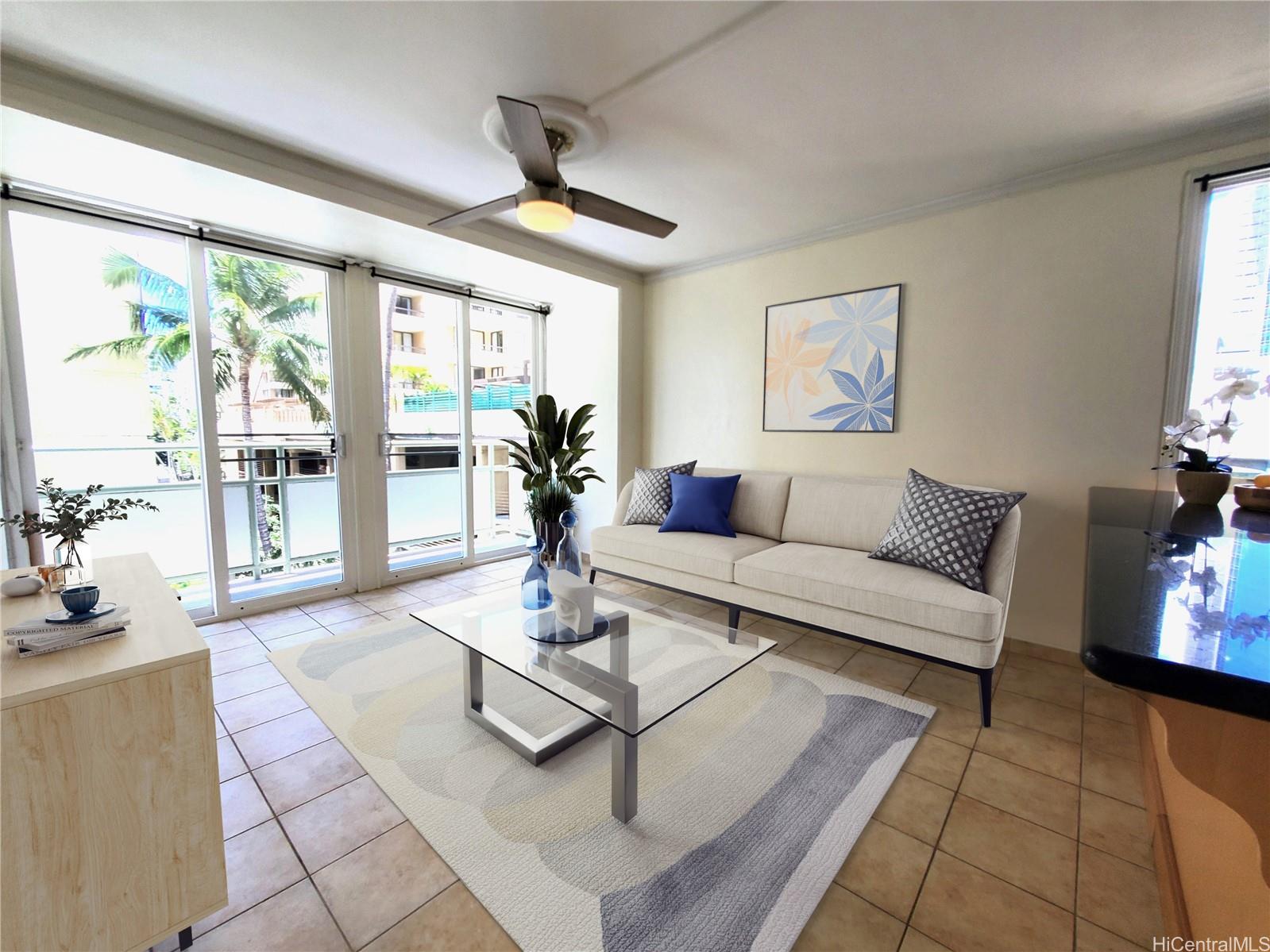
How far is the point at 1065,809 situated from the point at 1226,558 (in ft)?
3.48

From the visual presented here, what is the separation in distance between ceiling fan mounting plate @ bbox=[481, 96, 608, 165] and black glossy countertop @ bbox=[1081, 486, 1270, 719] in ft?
7.30

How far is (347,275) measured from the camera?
3.50 m

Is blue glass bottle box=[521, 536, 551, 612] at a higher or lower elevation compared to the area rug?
higher

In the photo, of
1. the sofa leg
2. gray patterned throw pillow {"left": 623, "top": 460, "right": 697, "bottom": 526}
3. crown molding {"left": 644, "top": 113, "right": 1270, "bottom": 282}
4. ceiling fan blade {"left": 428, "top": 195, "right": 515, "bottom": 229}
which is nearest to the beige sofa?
the sofa leg

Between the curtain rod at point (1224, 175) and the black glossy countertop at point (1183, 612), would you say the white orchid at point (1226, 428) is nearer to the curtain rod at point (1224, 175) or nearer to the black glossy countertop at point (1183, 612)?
the black glossy countertop at point (1183, 612)

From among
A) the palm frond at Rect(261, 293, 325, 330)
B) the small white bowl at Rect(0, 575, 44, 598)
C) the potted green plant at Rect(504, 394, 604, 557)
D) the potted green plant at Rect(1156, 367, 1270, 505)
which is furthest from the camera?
the palm frond at Rect(261, 293, 325, 330)

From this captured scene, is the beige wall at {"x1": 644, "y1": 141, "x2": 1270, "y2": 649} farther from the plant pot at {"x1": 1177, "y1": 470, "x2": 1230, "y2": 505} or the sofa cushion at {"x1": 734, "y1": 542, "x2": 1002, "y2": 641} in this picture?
the sofa cushion at {"x1": 734, "y1": 542, "x2": 1002, "y2": 641}

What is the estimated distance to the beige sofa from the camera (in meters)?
2.13

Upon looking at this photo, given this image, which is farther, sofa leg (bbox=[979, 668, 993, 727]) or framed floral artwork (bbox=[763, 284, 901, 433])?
framed floral artwork (bbox=[763, 284, 901, 433])

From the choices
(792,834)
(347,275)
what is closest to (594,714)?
(792,834)

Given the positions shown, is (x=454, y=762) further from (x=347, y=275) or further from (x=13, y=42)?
(x=347, y=275)

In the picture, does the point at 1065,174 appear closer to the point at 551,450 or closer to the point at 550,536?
the point at 551,450

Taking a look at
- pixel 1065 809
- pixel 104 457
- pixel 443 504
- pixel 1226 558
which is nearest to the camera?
pixel 1226 558

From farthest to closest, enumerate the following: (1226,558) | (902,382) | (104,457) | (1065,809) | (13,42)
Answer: (902,382)
(104,457)
(13,42)
(1065,809)
(1226,558)
